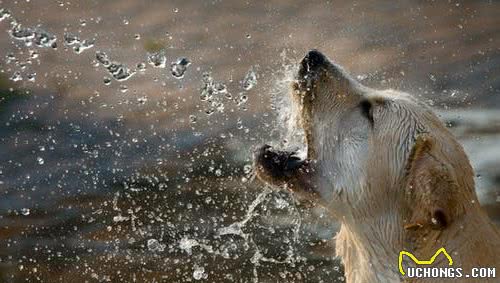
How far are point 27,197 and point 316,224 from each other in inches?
96.6

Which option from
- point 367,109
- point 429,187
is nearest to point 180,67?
point 367,109

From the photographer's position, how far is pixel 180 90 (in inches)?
306

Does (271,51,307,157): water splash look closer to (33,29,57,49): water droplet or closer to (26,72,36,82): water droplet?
(26,72,36,82): water droplet

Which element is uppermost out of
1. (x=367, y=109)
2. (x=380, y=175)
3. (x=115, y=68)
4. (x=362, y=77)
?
(x=115, y=68)

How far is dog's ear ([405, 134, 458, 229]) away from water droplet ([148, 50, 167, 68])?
14.6 feet

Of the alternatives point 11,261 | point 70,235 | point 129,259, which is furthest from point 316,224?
point 11,261

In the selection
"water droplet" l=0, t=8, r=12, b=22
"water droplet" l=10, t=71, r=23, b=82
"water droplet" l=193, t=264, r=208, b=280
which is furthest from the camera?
"water droplet" l=0, t=8, r=12, b=22

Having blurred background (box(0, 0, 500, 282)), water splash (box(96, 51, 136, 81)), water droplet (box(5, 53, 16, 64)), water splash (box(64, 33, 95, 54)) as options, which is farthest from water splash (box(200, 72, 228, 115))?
water droplet (box(5, 53, 16, 64))

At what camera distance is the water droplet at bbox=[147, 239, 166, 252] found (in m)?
6.77

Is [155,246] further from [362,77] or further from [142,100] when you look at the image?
[362,77]

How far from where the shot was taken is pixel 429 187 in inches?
151

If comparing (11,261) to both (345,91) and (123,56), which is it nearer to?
(123,56)

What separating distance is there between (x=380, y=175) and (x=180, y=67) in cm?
418

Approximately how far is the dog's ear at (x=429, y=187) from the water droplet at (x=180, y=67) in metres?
4.18
